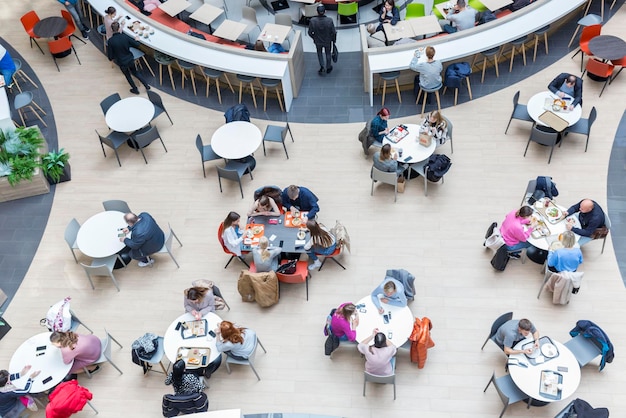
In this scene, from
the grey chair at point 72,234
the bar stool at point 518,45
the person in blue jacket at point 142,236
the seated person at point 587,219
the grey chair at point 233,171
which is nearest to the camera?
the seated person at point 587,219

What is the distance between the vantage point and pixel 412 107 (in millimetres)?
12445

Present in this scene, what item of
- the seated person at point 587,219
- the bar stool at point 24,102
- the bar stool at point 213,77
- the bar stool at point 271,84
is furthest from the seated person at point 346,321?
the bar stool at point 24,102

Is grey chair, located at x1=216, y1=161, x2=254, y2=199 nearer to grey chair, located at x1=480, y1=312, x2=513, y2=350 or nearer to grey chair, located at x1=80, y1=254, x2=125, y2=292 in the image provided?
grey chair, located at x1=80, y1=254, x2=125, y2=292

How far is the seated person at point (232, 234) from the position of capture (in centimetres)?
953

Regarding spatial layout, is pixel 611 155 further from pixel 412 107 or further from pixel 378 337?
pixel 378 337

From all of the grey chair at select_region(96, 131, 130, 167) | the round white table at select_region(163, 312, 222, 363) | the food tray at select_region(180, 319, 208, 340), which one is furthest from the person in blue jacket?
the grey chair at select_region(96, 131, 130, 167)

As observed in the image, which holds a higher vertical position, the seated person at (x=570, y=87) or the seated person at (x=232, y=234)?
the seated person at (x=570, y=87)

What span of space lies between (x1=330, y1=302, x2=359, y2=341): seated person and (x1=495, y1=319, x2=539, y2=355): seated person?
1.98 meters

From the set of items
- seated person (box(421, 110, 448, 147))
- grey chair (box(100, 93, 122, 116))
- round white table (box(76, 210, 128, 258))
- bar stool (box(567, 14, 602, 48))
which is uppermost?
bar stool (box(567, 14, 602, 48))

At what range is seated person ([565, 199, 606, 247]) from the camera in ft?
30.4

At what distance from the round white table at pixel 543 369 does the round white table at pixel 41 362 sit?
19.8 feet

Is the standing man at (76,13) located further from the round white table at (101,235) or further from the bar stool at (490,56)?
the bar stool at (490,56)

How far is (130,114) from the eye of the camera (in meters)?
11.9

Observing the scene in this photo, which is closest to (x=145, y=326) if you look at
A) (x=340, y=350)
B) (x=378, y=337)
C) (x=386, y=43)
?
(x=340, y=350)
